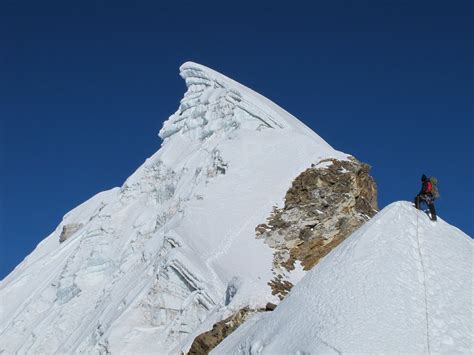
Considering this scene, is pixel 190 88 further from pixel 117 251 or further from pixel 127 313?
pixel 127 313

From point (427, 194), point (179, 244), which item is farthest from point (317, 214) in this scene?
point (427, 194)

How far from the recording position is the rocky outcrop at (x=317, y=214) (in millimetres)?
33750

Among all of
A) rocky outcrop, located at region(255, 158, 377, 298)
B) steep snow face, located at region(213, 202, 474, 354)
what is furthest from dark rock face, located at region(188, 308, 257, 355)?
rocky outcrop, located at region(255, 158, 377, 298)

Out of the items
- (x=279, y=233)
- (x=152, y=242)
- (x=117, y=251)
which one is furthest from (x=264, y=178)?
(x=117, y=251)

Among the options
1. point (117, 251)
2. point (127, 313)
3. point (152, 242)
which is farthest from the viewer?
point (117, 251)

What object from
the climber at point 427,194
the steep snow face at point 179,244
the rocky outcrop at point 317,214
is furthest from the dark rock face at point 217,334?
the rocky outcrop at point 317,214

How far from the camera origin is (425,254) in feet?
52.2

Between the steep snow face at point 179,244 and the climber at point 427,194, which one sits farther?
the steep snow face at point 179,244

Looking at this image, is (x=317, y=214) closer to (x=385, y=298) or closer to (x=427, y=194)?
(x=427, y=194)

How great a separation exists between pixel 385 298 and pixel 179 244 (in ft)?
63.1

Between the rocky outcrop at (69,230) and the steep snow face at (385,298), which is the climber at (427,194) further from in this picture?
the rocky outcrop at (69,230)

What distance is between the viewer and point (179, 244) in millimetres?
33219

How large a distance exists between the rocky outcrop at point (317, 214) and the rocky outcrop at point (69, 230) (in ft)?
71.9

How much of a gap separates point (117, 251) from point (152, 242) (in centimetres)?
476
